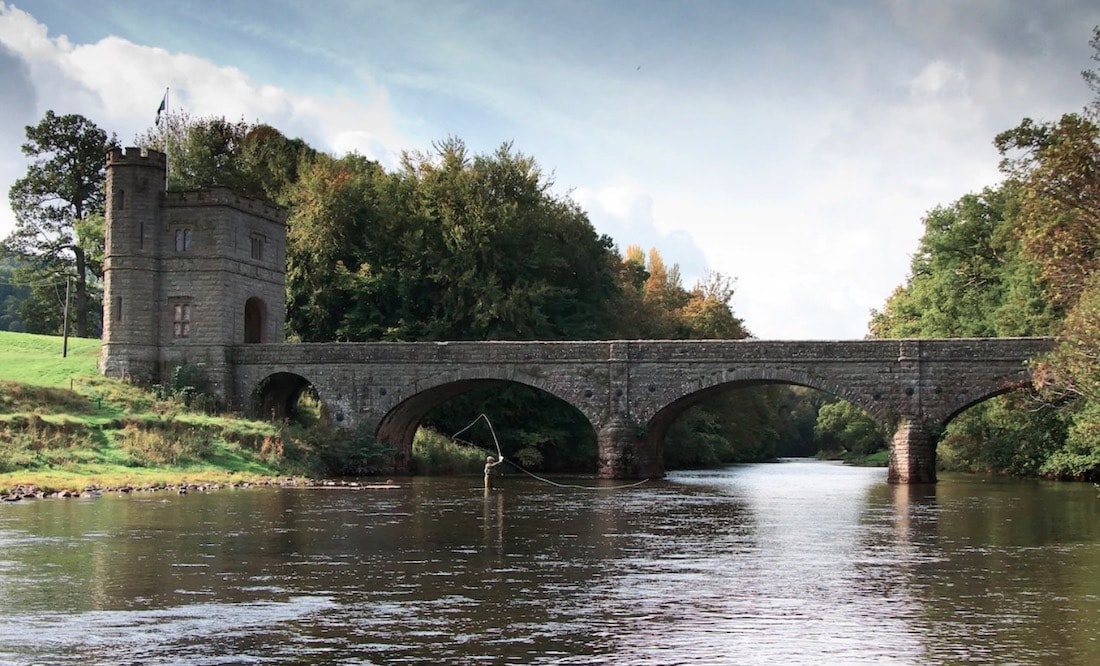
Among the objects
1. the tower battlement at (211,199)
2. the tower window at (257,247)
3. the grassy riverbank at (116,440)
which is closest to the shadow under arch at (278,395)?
the grassy riverbank at (116,440)

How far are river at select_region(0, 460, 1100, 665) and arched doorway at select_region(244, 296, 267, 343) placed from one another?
22.8 m

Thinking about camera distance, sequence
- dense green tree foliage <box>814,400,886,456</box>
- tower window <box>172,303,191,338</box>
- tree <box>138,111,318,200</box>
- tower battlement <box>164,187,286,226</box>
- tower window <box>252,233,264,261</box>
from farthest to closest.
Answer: dense green tree foliage <box>814,400,886,456</box>, tree <box>138,111,318,200</box>, tower window <box>252,233,264,261</box>, tower window <box>172,303,191,338</box>, tower battlement <box>164,187,286,226</box>

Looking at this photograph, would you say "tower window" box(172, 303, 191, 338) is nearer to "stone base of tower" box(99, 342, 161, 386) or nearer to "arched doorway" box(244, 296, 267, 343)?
"stone base of tower" box(99, 342, 161, 386)

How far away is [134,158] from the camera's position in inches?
2083

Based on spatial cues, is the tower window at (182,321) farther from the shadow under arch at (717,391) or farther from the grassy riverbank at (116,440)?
the shadow under arch at (717,391)

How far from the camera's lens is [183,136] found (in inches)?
3088

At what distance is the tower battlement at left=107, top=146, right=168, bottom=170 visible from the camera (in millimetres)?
52844

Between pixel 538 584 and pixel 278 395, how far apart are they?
3838 centimetres

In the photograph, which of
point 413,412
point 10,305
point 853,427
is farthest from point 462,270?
point 10,305

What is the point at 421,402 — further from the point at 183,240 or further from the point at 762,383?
the point at 762,383

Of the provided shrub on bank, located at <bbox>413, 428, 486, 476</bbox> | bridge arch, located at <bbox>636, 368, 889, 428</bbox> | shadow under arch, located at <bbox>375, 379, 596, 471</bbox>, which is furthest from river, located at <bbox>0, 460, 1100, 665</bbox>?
shrub on bank, located at <bbox>413, 428, 486, 476</bbox>

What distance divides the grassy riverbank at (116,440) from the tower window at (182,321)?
307cm

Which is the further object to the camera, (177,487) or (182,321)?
(182,321)

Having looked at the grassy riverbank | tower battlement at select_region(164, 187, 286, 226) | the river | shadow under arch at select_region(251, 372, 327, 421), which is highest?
tower battlement at select_region(164, 187, 286, 226)
